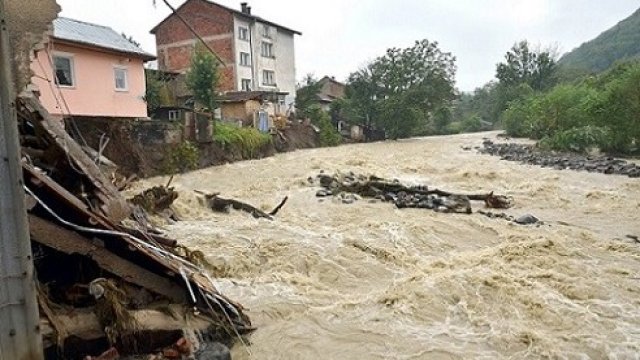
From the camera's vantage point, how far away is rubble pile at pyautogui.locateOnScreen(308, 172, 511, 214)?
45.8 feet

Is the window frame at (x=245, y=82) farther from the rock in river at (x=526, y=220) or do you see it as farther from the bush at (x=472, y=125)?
the bush at (x=472, y=125)

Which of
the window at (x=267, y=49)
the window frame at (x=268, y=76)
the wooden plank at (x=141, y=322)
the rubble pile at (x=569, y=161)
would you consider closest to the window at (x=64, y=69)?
the wooden plank at (x=141, y=322)

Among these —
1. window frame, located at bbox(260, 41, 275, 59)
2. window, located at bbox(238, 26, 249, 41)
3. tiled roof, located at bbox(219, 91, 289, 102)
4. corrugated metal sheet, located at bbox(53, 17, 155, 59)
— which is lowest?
tiled roof, located at bbox(219, 91, 289, 102)

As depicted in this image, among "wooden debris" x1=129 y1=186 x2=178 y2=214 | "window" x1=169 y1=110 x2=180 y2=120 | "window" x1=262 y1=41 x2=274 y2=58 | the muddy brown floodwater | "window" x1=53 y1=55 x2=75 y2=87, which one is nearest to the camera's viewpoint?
the muddy brown floodwater

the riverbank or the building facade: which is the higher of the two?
the building facade

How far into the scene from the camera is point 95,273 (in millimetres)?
4461

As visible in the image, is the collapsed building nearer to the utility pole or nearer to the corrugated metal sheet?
the utility pole

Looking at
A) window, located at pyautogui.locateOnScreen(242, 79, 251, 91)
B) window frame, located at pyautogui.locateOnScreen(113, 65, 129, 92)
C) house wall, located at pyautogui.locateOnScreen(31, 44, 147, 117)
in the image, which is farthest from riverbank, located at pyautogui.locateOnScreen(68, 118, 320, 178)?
window, located at pyautogui.locateOnScreen(242, 79, 251, 91)

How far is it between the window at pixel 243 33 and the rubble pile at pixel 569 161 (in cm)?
2008

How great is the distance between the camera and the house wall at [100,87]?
16.5 meters

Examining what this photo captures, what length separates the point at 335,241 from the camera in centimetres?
1018

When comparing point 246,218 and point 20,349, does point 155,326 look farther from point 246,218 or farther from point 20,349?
point 246,218

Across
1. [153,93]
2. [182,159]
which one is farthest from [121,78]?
[153,93]

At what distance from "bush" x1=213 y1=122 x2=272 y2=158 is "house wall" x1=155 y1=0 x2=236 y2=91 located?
11.0 metres
